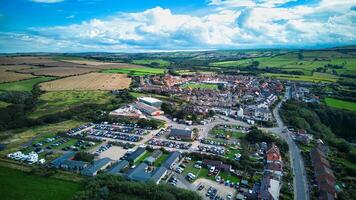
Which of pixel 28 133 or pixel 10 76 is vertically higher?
pixel 10 76

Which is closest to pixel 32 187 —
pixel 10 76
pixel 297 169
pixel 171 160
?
pixel 171 160

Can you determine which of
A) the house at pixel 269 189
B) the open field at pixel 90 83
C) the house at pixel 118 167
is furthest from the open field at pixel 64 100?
the house at pixel 269 189

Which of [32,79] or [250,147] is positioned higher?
[32,79]

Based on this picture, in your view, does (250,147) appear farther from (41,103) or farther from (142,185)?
(41,103)

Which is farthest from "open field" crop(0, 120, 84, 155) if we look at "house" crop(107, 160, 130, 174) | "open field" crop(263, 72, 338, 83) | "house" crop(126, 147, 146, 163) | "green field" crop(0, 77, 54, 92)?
"open field" crop(263, 72, 338, 83)

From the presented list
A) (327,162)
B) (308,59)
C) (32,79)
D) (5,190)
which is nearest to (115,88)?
(32,79)

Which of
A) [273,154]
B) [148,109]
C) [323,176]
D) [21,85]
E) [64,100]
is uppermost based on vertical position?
[21,85]

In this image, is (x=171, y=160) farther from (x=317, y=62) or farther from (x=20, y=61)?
(x=20, y=61)
